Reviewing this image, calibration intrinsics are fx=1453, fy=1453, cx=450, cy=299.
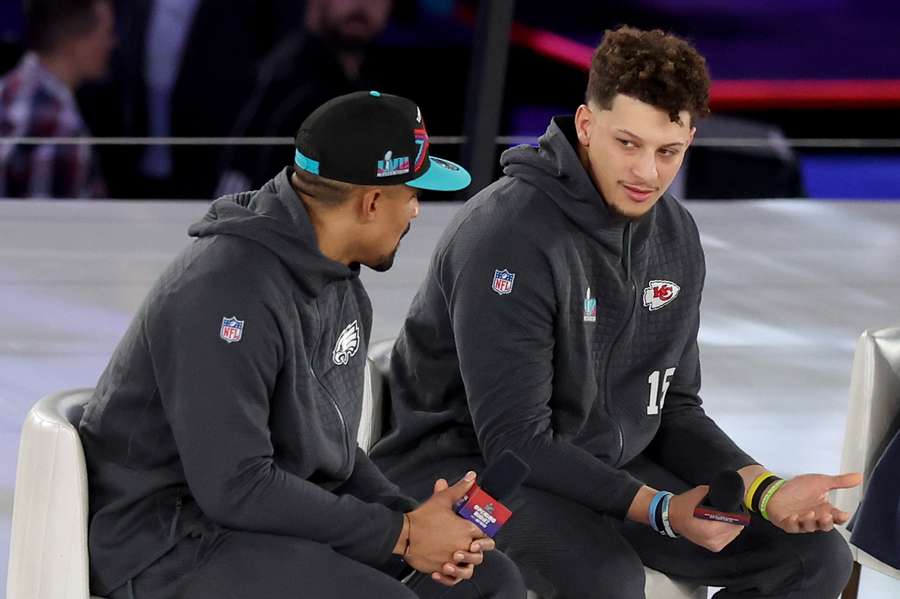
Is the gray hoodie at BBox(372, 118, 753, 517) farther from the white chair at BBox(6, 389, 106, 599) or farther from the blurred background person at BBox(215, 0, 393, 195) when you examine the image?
the blurred background person at BBox(215, 0, 393, 195)

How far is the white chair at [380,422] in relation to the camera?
223cm

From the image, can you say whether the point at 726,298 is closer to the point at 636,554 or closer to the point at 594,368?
the point at 594,368

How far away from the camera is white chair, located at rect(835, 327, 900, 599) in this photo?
243cm

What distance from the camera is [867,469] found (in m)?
2.46

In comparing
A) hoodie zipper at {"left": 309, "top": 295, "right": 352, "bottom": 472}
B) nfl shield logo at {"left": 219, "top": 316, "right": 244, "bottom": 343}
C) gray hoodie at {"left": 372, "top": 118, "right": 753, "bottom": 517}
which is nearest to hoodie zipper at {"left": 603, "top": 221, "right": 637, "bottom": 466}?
gray hoodie at {"left": 372, "top": 118, "right": 753, "bottom": 517}

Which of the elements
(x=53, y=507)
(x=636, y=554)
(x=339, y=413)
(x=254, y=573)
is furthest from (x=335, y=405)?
(x=636, y=554)

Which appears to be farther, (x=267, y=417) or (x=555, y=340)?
(x=555, y=340)

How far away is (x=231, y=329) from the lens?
5.81 ft

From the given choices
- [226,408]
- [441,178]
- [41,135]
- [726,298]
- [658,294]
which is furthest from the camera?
[41,135]

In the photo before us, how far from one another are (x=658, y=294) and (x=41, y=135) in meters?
5.23

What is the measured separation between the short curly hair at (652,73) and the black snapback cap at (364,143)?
1.25 ft

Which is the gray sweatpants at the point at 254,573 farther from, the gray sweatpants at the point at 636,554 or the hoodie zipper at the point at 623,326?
the hoodie zipper at the point at 623,326

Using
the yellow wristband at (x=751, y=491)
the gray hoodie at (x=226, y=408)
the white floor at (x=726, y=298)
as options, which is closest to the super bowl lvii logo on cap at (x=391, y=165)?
the gray hoodie at (x=226, y=408)

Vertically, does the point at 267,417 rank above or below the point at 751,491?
above
